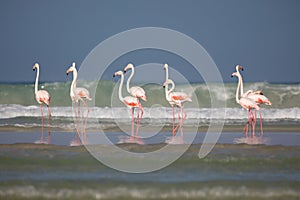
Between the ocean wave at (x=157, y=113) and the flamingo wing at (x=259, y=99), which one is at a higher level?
the flamingo wing at (x=259, y=99)

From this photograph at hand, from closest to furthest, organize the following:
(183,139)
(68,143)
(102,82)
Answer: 1. (68,143)
2. (183,139)
3. (102,82)

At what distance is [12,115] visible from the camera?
24578 millimetres

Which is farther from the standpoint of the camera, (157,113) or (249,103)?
(157,113)

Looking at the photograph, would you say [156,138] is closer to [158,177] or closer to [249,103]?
[249,103]

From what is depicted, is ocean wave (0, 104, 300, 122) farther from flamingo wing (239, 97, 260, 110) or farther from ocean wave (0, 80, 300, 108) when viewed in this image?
flamingo wing (239, 97, 260, 110)

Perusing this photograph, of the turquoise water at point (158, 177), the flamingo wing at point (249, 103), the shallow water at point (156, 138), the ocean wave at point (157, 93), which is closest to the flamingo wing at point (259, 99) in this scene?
the flamingo wing at point (249, 103)

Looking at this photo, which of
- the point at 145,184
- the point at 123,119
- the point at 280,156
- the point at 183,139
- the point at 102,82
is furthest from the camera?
the point at 102,82

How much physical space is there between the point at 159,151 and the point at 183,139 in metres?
2.57

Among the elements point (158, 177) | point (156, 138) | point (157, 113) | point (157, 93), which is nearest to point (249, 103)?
point (156, 138)

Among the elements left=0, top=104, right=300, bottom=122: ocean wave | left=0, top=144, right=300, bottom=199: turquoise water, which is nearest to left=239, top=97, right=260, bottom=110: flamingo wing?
left=0, top=144, right=300, bottom=199: turquoise water

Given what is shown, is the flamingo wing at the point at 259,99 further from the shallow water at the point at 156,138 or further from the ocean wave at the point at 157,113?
the ocean wave at the point at 157,113

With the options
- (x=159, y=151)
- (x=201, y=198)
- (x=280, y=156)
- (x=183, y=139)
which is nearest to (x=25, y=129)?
(x=183, y=139)

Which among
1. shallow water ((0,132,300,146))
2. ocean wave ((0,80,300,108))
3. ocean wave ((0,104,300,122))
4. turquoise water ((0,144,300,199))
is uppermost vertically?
ocean wave ((0,80,300,108))

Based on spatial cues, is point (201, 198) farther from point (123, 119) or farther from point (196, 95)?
point (196, 95)
